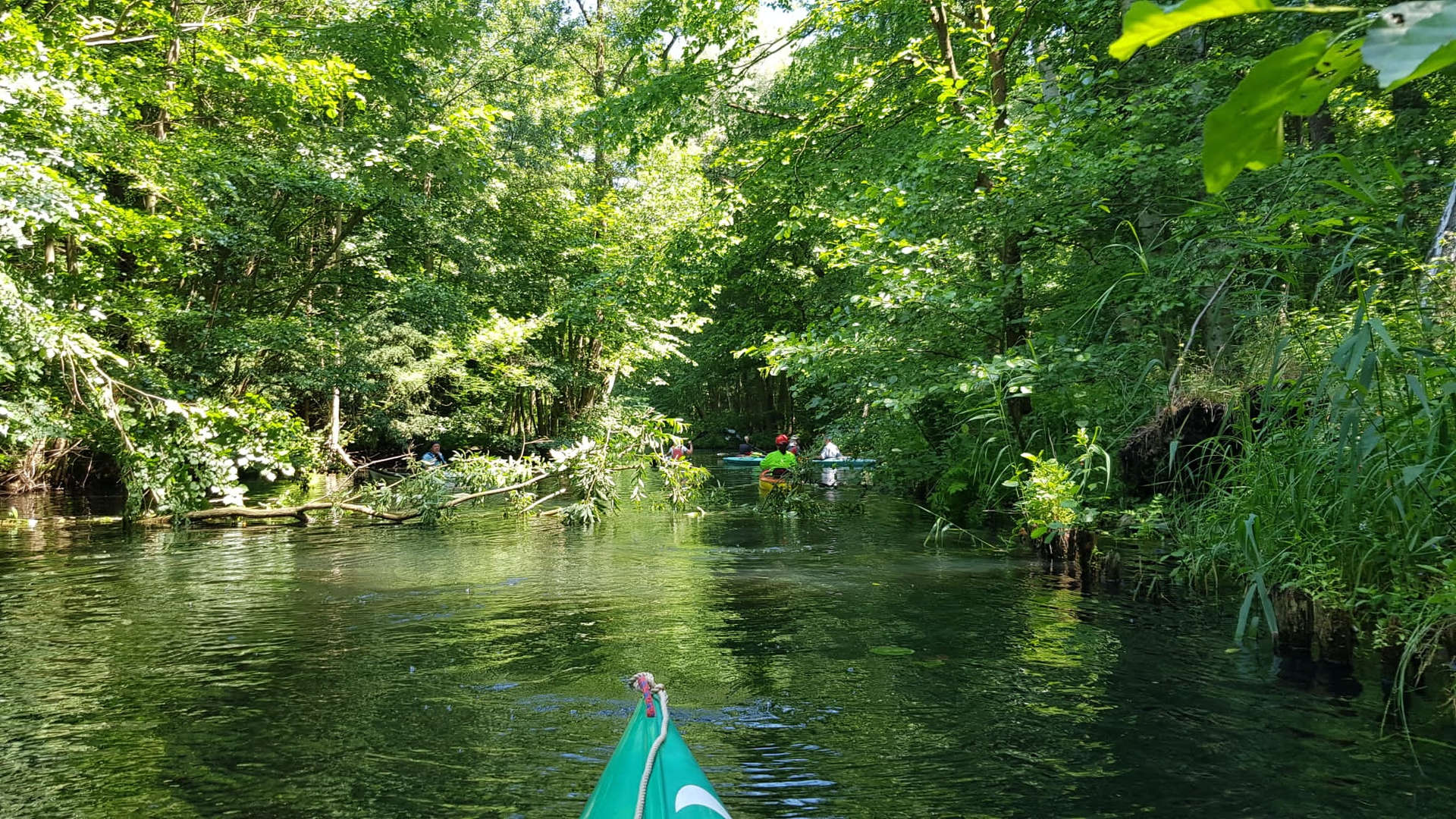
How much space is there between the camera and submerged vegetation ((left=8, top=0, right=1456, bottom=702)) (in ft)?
15.2

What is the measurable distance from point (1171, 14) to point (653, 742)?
2480 mm

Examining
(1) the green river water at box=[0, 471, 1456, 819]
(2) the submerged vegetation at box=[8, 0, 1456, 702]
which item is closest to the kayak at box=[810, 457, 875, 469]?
(2) the submerged vegetation at box=[8, 0, 1456, 702]

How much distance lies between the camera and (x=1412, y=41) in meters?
0.61

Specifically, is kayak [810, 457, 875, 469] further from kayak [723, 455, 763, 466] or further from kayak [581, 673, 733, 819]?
kayak [581, 673, 733, 819]

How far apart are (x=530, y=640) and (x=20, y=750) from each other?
299 cm

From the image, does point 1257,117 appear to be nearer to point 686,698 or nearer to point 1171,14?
point 1171,14

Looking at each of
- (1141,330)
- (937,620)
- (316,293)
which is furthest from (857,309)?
(316,293)

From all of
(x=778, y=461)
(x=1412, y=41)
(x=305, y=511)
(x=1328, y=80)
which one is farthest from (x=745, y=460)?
(x=1412, y=41)

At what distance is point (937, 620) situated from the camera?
7.24 meters

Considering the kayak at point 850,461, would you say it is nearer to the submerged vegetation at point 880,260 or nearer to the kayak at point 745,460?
the submerged vegetation at point 880,260

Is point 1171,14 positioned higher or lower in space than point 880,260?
lower

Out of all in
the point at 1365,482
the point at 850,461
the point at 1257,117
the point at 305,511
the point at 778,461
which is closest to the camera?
the point at 1257,117

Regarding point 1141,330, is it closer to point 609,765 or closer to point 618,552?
point 618,552

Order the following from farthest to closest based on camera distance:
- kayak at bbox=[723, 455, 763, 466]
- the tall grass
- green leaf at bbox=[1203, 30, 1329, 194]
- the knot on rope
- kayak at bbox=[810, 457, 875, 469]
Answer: kayak at bbox=[723, 455, 763, 466] → kayak at bbox=[810, 457, 875, 469] → the tall grass → the knot on rope → green leaf at bbox=[1203, 30, 1329, 194]
